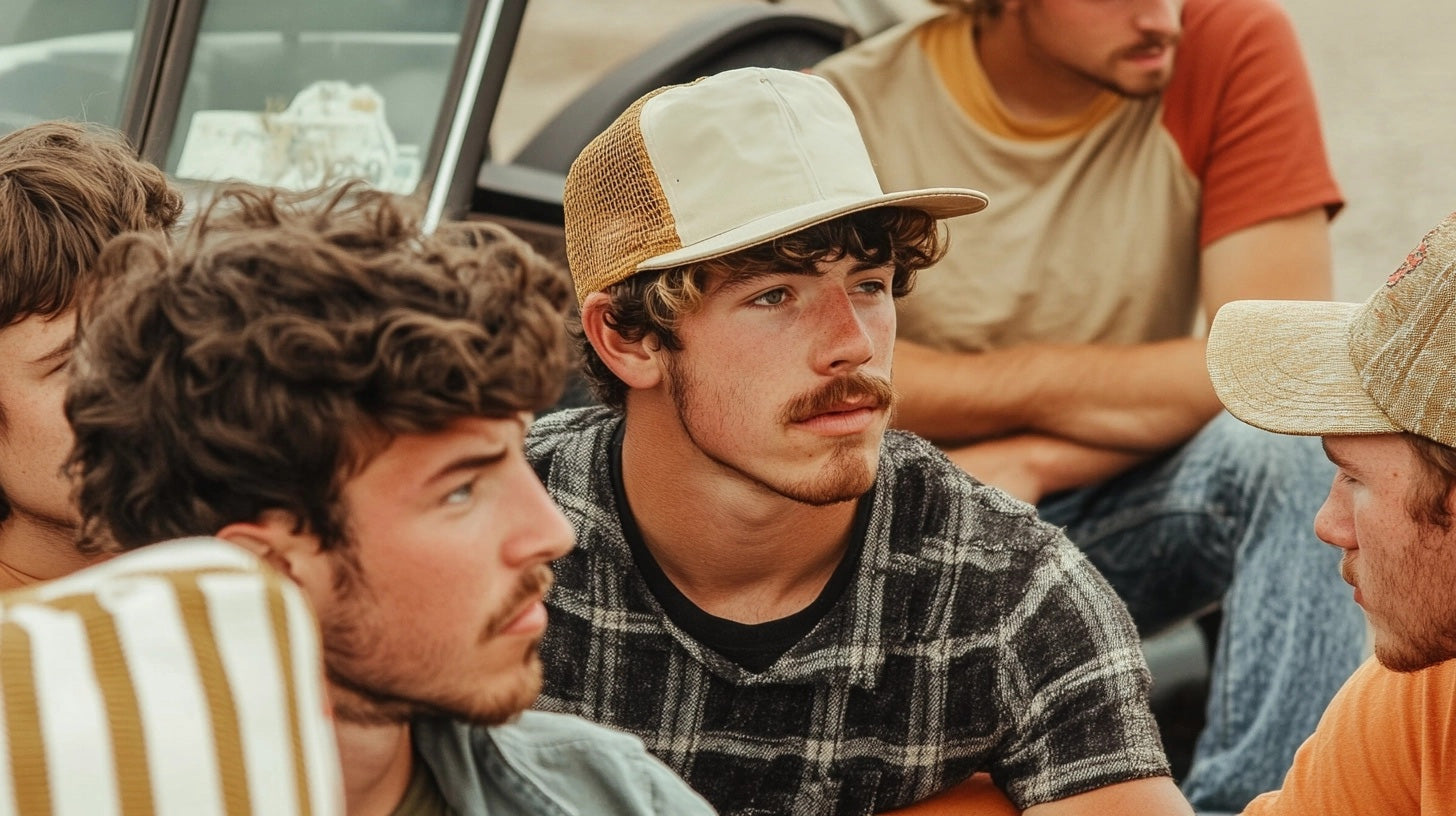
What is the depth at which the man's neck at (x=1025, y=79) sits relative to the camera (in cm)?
277

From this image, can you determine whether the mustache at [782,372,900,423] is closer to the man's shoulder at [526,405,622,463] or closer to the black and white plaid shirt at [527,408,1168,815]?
the black and white plaid shirt at [527,408,1168,815]

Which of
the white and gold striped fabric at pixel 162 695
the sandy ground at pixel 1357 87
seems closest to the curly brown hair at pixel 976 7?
the sandy ground at pixel 1357 87

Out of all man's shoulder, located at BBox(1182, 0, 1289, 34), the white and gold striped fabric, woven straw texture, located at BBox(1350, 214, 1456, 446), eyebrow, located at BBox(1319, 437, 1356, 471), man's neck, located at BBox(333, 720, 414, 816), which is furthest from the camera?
man's shoulder, located at BBox(1182, 0, 1289, 34)

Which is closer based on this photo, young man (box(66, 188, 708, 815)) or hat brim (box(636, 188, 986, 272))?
young man (box(66, 188, 708, 815))

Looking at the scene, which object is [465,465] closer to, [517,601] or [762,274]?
[517,601]

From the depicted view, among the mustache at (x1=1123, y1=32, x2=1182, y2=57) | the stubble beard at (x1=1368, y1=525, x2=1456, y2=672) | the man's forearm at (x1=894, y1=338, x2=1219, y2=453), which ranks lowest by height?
the man's forearm at (x1=894, y1=338, x2=1219, y2=453)

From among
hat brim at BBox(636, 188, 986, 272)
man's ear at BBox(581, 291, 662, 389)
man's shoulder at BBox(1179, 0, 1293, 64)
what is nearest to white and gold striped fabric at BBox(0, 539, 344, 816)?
hat brim at BBox(636, 188, 986, 272)

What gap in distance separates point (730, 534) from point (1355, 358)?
72 centimetres

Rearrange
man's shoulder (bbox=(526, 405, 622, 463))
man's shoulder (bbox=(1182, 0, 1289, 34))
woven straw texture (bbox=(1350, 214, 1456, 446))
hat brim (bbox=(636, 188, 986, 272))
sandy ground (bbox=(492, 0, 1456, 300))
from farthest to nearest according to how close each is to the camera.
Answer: sandy ground (bbox=(492, 0, 1456, 300)), man's shoulder (bbox=(1182, 0, 1289, 34)), man's shoulder (bbox=(526, 405, 622, 463)), hat brim (bbox=(636, 188, 986, 272)), woven straw texture (bbox=(1350, 214, 1456, 446))

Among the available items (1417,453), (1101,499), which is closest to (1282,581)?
(1101,499)

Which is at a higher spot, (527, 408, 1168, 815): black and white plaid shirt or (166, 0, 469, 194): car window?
(166, 0, 469, 194): car window

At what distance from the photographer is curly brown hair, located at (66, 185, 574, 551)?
1.22 meters

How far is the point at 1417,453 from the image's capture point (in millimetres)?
1611

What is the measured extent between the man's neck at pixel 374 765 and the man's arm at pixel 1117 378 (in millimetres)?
1414
